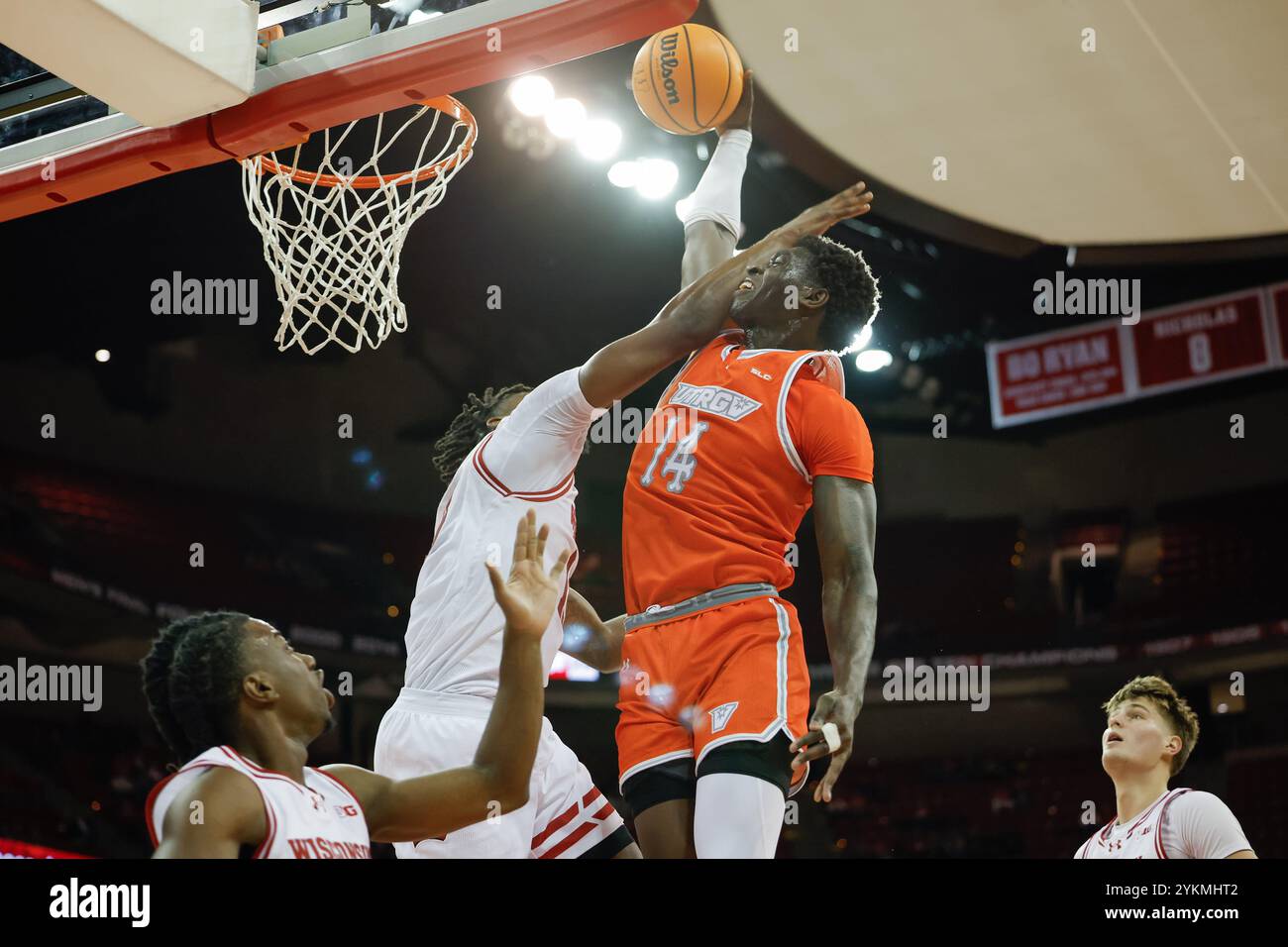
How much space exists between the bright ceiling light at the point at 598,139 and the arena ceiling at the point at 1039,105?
1237 millimetres

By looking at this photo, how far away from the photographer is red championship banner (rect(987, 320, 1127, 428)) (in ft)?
36.8

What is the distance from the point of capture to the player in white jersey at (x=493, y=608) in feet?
10.3

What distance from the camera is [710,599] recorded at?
3158 millimetres

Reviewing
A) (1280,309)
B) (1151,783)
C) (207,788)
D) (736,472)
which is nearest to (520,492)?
(736,472)

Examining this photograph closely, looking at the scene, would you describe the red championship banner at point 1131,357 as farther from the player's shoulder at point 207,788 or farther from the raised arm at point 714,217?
the player's shoulder at point 207,788

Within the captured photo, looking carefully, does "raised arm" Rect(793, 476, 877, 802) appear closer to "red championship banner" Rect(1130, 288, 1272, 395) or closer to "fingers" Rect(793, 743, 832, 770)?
"fingers" Rect(793, 743, 832, 770)

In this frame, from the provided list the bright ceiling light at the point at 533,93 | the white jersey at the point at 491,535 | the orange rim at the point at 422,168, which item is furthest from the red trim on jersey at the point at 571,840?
the bright ceiling light at the point at 533,93

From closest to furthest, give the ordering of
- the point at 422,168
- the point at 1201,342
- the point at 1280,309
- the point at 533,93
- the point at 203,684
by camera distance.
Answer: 1. the point at 203,684
2. the point at 422,168
3. the point at 533,93
4. the point at 1280,309
5. the point at 1201,342

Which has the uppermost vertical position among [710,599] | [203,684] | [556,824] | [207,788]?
[710,599]

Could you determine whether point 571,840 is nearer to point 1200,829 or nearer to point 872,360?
point 1200,829

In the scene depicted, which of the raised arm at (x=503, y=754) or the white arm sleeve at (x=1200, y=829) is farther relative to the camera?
the white arm sleeve at (x=1200, y=829)

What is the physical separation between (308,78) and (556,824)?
233 centimetres

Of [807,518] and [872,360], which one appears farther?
[807,518]
